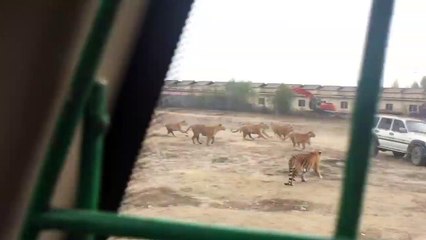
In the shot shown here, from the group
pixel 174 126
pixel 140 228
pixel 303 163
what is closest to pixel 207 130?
pixel 174 126

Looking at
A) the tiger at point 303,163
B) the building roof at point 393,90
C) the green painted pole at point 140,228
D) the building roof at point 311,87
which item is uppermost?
the building roof at point 393,90

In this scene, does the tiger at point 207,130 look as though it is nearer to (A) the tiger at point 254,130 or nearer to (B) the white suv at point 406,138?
(A) the tiger at point 254,130

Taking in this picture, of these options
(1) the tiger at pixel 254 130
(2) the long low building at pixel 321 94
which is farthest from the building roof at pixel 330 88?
(1) the tiger at pixel 254 130

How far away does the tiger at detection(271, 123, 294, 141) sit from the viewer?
1.05 metres

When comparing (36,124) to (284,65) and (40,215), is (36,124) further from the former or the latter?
(284,65)

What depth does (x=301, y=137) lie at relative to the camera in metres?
1.05

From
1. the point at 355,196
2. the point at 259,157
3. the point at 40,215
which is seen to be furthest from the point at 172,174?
the point at 355,196

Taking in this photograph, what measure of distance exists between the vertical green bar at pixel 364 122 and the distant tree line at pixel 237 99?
363 millimetres

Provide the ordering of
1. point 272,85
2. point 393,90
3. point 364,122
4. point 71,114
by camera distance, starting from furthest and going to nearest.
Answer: point 272,85
point 393,90
point 71,114
point 364,122

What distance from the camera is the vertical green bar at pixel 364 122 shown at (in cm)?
68

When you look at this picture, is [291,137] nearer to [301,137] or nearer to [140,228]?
[301,137]

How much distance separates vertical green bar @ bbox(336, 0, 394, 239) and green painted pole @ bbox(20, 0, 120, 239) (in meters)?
0.30

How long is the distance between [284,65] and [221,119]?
136 millimetres

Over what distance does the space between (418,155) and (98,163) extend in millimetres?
477
